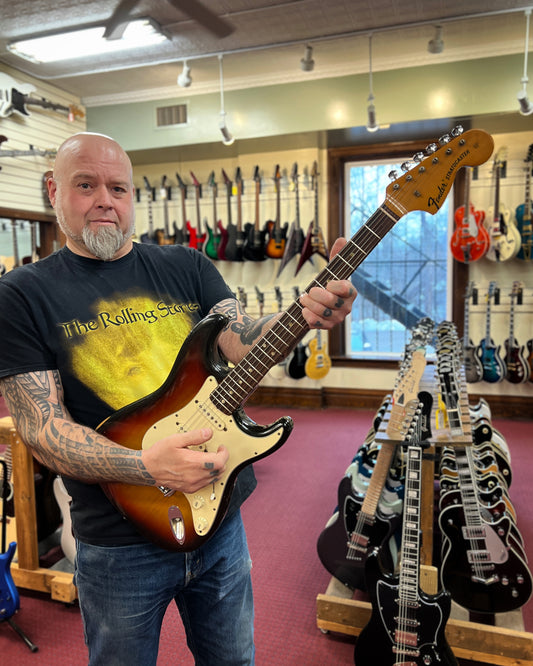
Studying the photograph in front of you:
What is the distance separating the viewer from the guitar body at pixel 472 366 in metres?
4.82

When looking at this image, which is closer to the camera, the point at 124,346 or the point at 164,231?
the point at 124,346

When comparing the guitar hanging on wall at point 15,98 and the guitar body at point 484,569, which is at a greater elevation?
the guitar hanging on wall at point 15,98

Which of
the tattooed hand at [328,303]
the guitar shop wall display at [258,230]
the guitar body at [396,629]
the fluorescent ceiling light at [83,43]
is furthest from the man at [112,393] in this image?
the guitar shop wall display at [258,230]

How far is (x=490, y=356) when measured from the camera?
4820 mm

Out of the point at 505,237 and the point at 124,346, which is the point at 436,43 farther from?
the point at 124,346

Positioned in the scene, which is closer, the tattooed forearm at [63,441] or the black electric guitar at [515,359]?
the tattooed forearm at [63,441]

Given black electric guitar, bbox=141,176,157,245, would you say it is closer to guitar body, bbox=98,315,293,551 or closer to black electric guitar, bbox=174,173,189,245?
black electric guitar, bbox=174,173,189,245

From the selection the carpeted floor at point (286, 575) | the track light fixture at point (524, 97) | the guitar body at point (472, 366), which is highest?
the track light fixture at point (524, 97)

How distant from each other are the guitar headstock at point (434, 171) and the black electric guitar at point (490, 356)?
163 inches

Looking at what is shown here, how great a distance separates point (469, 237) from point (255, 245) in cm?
214

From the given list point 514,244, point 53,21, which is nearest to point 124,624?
point 53,21

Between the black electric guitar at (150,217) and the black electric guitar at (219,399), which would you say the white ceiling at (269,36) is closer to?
the black electric guitar at (150,217)

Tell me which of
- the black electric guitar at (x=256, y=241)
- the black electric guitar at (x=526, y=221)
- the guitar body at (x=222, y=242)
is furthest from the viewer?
the guitar body at (x=222, y=242)

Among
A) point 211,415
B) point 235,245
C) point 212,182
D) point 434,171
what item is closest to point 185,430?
point 211,415
